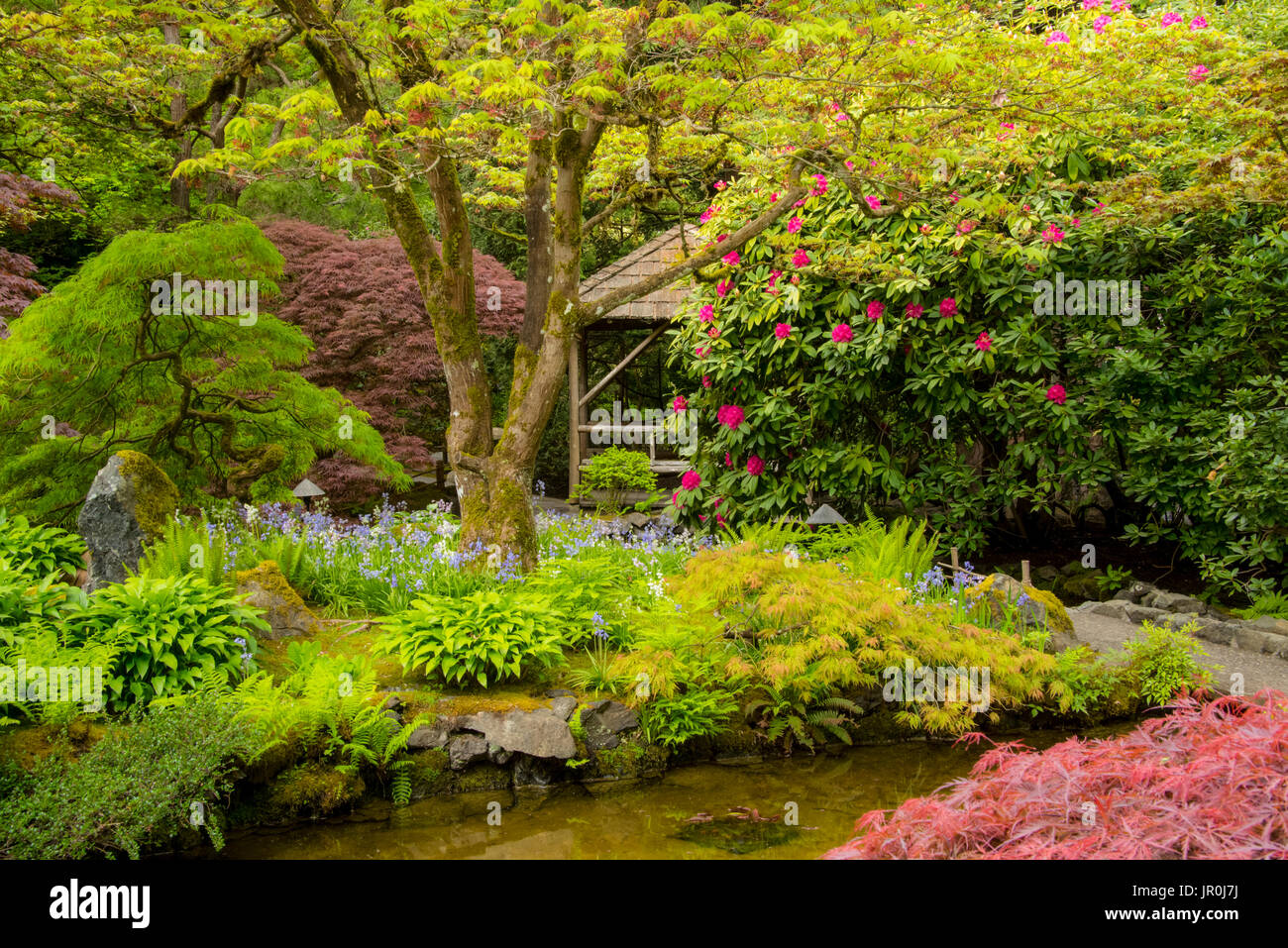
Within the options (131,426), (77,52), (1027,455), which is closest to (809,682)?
(1027,455)

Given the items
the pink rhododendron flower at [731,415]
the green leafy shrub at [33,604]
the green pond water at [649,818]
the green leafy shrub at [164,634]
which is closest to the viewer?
the green pond water at [649,818]

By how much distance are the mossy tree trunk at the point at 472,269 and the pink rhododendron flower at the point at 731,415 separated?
173cm

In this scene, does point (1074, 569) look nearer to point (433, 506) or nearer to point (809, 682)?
point (809, 682)

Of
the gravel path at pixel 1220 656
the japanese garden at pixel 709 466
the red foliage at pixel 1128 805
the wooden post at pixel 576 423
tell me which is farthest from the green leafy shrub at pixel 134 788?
the wooden post at pixel 576 423

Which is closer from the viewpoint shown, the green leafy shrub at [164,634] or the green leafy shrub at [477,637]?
the green leafy shrub at [164,634]

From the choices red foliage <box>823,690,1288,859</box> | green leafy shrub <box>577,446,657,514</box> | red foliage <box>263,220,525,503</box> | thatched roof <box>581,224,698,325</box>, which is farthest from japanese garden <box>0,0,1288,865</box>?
green leafy shrub <box>577,446,657,514</box>

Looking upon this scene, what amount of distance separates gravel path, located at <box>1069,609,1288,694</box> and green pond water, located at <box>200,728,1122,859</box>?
6.17 feet

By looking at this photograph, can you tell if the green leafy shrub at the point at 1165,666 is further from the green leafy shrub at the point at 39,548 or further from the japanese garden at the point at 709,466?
the green leafy shrub at the point at 39,548

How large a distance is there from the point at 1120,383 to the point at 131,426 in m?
8.26

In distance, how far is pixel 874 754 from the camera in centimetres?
559

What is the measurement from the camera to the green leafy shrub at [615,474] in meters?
13.8

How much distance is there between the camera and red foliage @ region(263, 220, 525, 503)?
42.2 ft

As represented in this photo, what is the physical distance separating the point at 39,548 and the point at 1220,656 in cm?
850

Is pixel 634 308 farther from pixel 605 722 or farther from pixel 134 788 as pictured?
pixel 134 788
